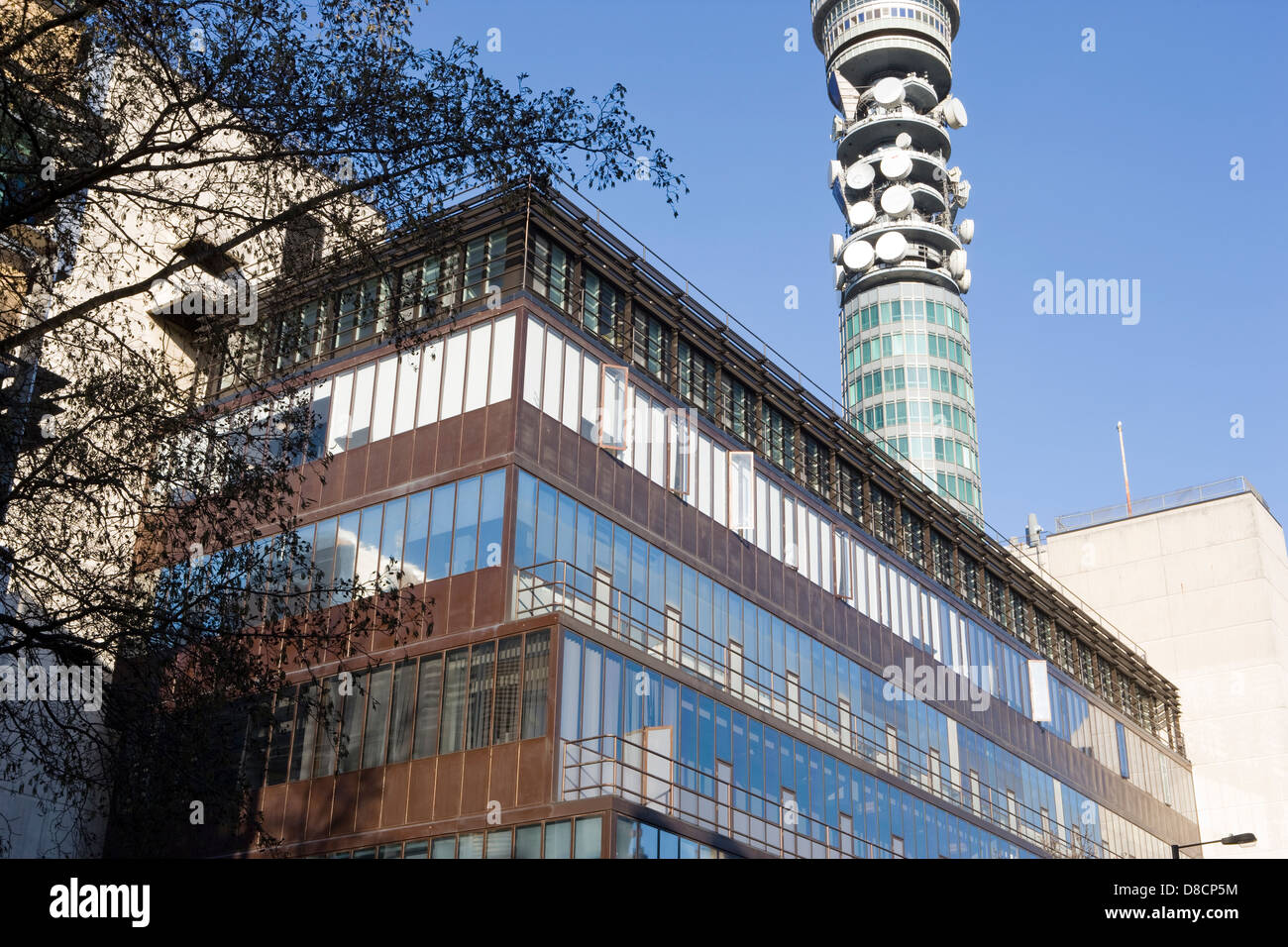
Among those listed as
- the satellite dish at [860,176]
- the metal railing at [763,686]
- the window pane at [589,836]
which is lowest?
the window pane at [589,836]

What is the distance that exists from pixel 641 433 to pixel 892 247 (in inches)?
3549

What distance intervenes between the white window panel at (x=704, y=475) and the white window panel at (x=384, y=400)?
9132 mm

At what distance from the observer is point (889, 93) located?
418 ft

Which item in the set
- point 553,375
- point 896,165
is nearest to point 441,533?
point 553,375

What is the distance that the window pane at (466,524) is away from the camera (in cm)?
3397

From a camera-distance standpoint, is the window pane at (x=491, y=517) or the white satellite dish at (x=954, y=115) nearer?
the window pane at (x=491, y=517)

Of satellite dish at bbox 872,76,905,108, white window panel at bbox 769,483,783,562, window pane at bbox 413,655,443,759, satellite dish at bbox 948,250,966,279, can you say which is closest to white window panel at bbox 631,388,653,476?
white window panel at bbox 769,483,783,562

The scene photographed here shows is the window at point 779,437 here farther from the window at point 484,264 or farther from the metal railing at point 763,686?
the window at point 484,264

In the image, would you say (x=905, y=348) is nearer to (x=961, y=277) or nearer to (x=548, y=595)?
(x=961, y=277)

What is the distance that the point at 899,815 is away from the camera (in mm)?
44000

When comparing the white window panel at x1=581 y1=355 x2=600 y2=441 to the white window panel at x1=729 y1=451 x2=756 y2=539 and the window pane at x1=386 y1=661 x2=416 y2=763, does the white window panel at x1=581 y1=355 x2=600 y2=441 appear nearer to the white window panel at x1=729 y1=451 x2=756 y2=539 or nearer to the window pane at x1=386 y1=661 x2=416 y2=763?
the white window panel at x1=729 y1=451 x2=756 y2=539

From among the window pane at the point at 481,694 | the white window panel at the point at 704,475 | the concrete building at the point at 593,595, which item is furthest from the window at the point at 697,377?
the window pane at the point at 481,694

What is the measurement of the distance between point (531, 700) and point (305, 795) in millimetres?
6786

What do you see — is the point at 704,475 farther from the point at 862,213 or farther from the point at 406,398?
the point at 862,213
